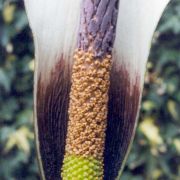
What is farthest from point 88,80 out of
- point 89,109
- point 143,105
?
point 143,105

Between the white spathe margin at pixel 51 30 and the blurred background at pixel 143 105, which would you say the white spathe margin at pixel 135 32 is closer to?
the white spathe margin at pixel 51 30

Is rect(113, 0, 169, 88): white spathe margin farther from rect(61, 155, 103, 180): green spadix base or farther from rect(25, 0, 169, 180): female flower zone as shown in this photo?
rect(61, 155, 103, 180): green spadix base

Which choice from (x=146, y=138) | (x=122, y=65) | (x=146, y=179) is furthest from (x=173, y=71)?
(x=122, y=65)

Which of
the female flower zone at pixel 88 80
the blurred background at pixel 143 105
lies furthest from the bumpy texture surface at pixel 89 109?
the blurred background at pixel 143 105

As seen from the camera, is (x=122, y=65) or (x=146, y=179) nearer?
(x=122, y=65)

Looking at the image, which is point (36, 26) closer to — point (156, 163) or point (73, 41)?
point (73, 41)

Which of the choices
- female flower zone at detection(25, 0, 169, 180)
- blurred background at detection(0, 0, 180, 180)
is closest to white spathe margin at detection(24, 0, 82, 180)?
female flower zone at detection(25, 0, 169, 180)

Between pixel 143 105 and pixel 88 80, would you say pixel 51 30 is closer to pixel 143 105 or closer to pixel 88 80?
pixel 88 80
